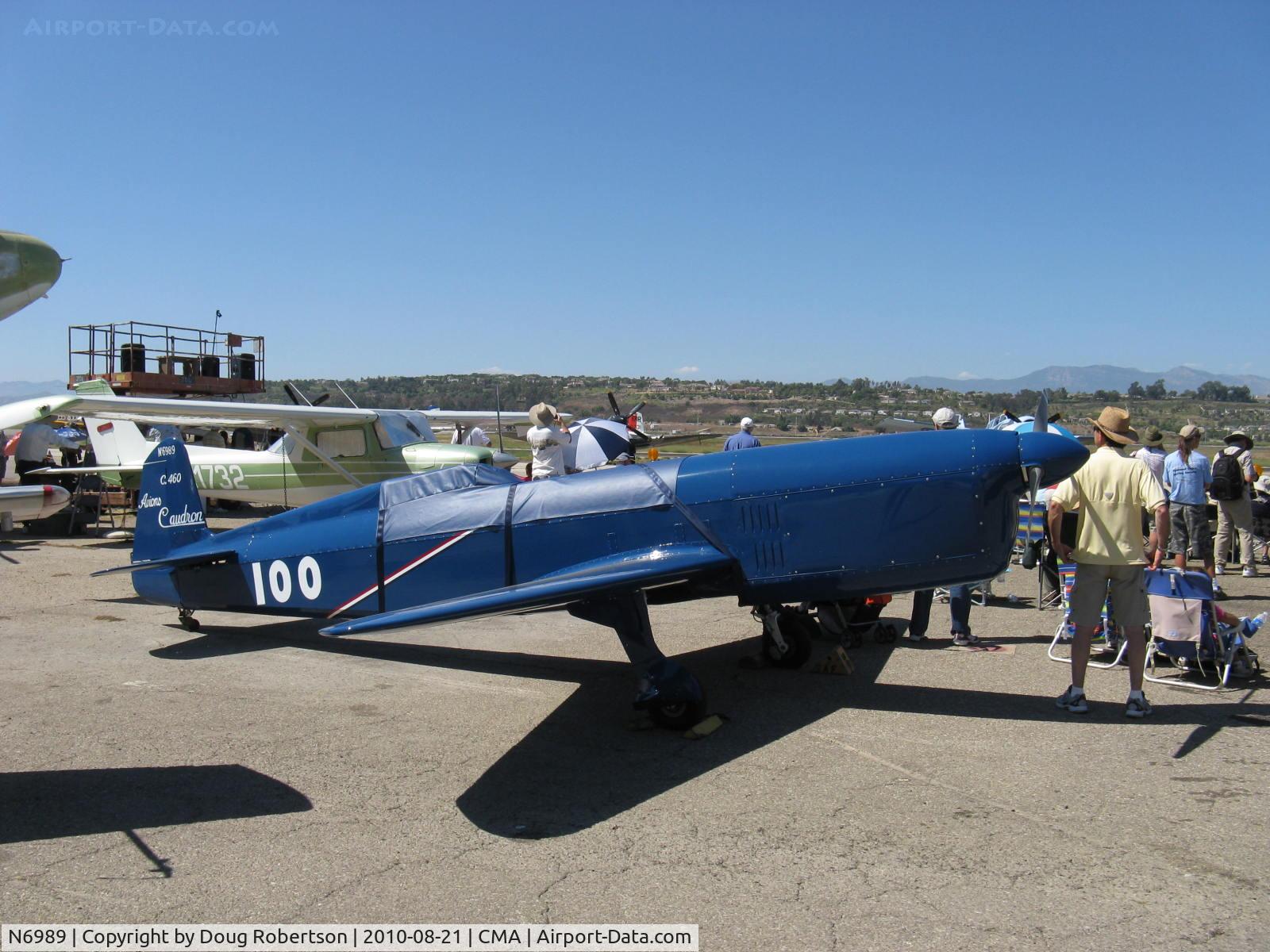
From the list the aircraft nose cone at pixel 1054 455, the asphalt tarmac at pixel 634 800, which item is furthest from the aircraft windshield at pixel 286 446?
the aircraft nose cone at pixel 1054 455

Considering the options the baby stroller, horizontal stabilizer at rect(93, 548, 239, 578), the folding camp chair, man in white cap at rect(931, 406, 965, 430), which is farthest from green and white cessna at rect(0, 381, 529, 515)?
the baby stroller

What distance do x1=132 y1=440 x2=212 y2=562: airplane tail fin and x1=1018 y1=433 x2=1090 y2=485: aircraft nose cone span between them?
7030 mm

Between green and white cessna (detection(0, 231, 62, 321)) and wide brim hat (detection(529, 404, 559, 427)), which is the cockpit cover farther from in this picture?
green and white cessna (detection(0, 231, 62, 321))

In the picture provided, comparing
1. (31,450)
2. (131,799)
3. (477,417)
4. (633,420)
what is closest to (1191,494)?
(633,420)

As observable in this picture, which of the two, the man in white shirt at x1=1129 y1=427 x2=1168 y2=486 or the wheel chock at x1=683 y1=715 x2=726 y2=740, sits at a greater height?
the man in white shirt at x1=1129 y1=427 x2=1168 y2=486

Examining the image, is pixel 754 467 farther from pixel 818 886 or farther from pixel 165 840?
pixel 165 840

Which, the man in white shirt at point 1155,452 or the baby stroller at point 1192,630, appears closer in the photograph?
the baby stroller at point 1192,630

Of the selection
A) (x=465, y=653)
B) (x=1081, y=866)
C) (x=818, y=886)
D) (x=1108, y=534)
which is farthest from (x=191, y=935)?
(x=1108, y=534)

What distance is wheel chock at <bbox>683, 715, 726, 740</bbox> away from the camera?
226 inches

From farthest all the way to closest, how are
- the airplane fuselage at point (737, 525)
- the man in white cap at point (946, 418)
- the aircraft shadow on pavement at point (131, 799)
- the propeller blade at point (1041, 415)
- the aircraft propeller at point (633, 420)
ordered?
the aircraft propeller at point (633, 420) → the man in white cap at point (946, 418) → the propeller blade at point (1041, 415) → the airplane fuselage at point (737, 525) → the aircraft shadow on pavement at point (131, 799)

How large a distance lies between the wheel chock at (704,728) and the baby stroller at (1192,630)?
332 centimetres

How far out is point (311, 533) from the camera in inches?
296

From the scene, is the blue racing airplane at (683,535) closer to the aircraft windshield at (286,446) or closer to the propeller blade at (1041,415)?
the propeller blade at (1041,415)

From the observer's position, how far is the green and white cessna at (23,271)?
3.88m
